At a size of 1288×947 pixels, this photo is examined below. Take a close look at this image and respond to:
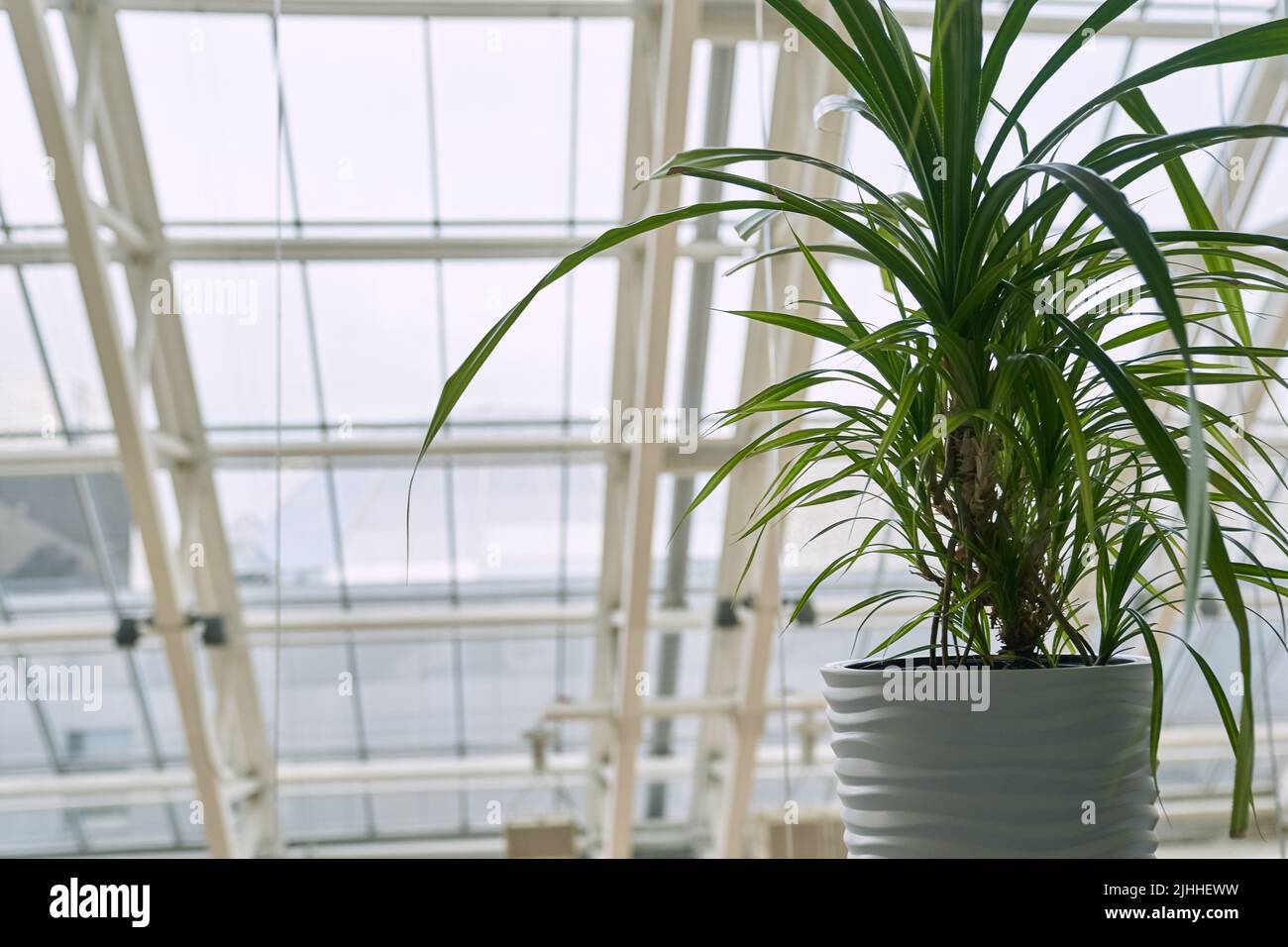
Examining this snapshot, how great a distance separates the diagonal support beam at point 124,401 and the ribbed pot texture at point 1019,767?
466cm

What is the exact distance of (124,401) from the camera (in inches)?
198

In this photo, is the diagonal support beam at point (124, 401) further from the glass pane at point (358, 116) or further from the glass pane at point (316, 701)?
the glass pane at point (358, 116)

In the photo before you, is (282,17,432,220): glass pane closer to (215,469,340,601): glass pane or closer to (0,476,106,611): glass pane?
(215,469,340,601): glass pane

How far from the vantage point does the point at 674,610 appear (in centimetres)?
661

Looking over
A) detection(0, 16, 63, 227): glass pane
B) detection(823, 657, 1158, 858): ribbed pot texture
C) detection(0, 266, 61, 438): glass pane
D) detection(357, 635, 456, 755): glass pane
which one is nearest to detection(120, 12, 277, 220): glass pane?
detection(0, 16, 63, 227): glass pane

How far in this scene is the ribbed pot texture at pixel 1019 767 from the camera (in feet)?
2.55

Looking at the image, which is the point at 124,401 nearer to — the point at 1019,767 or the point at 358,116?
the point at 358,116

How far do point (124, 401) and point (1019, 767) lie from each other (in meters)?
5.10

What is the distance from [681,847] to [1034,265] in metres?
7.11

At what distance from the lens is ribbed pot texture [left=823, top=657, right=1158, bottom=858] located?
78cm

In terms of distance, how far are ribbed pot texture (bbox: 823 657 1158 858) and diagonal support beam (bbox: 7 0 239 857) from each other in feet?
15.3

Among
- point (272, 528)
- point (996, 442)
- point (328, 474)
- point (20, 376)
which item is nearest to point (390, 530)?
point (328, 474)
